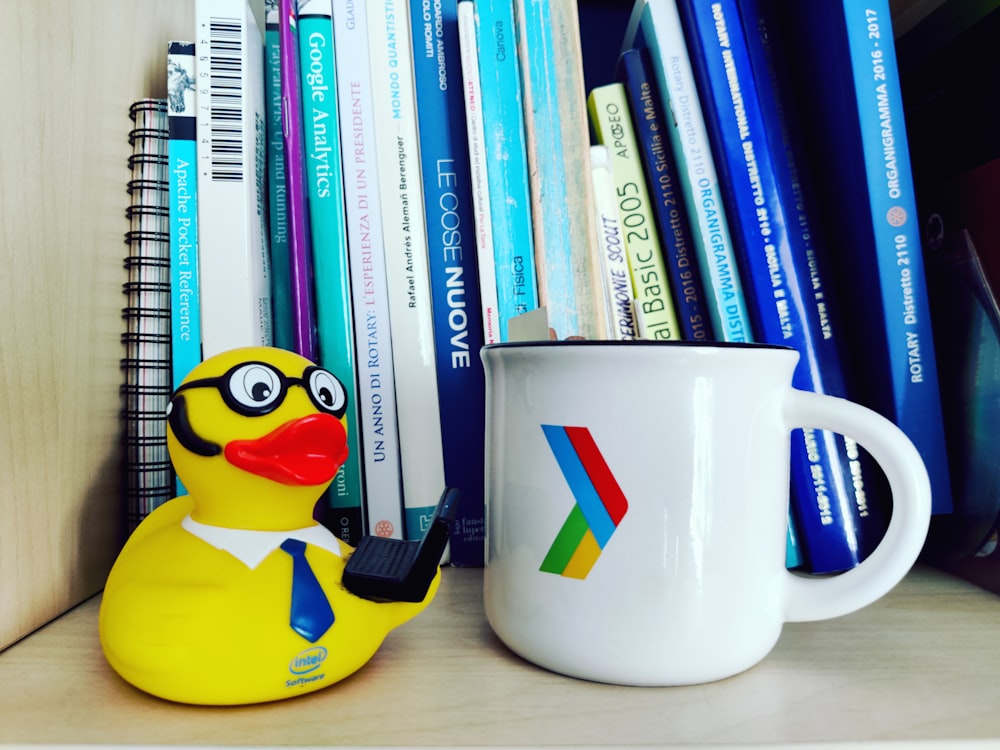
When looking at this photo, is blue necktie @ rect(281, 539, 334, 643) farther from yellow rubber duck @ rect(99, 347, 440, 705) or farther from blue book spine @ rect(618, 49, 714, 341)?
blue book spine @ rect(618, 49, 714, 341)

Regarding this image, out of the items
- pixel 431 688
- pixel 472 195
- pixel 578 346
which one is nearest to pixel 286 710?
pixel 431 688

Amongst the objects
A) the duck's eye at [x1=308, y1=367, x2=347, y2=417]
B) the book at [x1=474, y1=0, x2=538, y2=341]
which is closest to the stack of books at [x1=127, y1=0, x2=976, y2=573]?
the book at [x1=474, y1=0, x2=538, y2=341]

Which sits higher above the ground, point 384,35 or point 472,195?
point 384,35

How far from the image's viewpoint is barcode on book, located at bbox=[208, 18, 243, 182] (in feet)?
1.54

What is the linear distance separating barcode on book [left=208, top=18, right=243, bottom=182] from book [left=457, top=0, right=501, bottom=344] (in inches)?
5.9

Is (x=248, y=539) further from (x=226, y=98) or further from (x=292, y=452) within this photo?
(x=226, y=98)

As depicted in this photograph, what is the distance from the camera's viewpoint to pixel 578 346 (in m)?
0.33

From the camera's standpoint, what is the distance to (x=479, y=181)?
49 centimetres

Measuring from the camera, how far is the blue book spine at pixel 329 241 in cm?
48

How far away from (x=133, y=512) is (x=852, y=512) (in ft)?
1.53

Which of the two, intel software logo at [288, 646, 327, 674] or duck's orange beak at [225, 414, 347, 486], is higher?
duck's orange beak at [225, 414, 347, 486]

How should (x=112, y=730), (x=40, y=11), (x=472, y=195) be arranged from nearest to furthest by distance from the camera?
1. (x=112, y=730)
2. (x=40, y=11)
3. (x=472, y=195)

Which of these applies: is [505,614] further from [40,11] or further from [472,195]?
[40,11]

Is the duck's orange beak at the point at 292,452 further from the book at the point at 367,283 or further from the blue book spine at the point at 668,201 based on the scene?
the blue book spine at the point at 668,201
